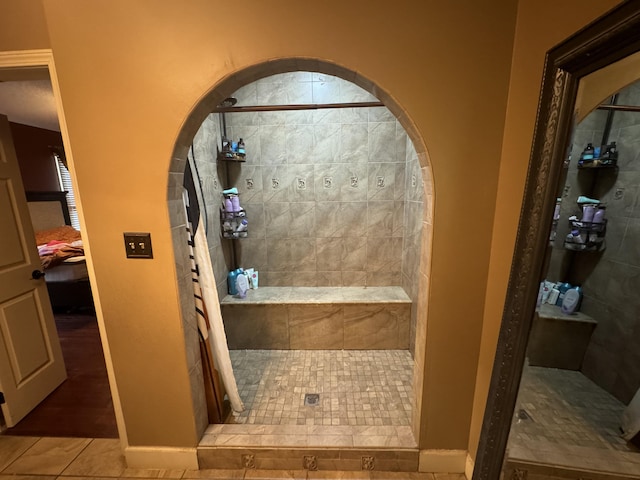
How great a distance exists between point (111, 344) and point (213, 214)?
138 centimetres

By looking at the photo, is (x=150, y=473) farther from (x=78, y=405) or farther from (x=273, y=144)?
(x=273, y=144)

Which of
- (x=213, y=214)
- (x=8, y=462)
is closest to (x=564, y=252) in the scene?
(x=213, y=214)

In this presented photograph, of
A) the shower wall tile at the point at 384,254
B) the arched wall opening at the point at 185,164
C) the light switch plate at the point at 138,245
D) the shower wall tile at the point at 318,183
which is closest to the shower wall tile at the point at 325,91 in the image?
the shower wall tile at the point at 318,183

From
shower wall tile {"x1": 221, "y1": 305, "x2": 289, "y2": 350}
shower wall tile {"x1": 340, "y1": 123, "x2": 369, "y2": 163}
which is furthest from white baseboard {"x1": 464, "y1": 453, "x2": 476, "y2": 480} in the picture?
shower wall tile {"x1": 340, "y1": 123, "x2": 369, "y2": 163}

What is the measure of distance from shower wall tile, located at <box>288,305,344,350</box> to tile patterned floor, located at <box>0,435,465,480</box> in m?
1.19

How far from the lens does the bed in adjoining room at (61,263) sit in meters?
3.36

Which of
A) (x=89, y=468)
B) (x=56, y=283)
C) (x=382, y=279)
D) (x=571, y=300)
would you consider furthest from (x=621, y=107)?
→ (x=56, y=283)

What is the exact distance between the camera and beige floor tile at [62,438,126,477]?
4.99 ft

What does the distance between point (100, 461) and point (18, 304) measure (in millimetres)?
1183

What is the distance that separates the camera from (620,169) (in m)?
0.92

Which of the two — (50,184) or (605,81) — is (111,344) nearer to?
(605,81)

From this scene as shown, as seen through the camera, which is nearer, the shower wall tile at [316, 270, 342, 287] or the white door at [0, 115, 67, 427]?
the white door at [0, 115, 67, 427]

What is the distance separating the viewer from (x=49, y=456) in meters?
1.62

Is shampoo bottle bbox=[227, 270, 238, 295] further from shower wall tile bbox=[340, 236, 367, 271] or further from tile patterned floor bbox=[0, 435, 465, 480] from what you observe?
tile patterned floor bbox=[0, 435, 465, 480]
